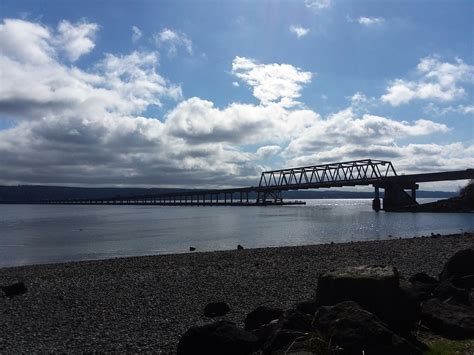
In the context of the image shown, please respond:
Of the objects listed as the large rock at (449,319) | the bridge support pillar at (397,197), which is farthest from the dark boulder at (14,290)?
the bridge support pillar at (397,197)

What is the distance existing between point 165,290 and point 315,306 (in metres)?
7.99

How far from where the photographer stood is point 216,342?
8.47 metres

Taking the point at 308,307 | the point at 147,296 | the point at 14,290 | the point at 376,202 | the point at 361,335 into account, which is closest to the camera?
the point at 361,335

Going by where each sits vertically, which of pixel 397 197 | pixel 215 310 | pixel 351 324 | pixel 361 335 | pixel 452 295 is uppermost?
pixel 397 197

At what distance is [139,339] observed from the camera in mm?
10273

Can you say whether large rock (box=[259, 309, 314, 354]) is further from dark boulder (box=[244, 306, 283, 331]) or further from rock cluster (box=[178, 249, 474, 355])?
dark boulder (box=[244, 306, 283, 331])

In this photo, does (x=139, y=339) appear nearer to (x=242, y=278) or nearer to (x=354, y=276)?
(x=354, y=276)

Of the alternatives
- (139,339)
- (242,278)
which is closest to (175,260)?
(242,278)

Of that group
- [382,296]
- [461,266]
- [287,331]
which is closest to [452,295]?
[382,296]

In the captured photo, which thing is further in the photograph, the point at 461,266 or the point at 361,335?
the point at 461,266

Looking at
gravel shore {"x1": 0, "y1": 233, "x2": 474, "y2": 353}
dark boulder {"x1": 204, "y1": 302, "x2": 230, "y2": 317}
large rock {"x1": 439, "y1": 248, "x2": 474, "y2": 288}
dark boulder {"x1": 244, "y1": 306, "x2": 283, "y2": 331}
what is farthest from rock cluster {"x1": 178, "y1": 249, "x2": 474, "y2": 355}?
large rock {"x1": 439, "y1": 248, "x2": 474, "y2": 288}

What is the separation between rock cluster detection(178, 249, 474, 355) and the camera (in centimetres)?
712

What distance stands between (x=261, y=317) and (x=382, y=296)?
292cm

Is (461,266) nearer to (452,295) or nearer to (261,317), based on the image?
(452,295)
